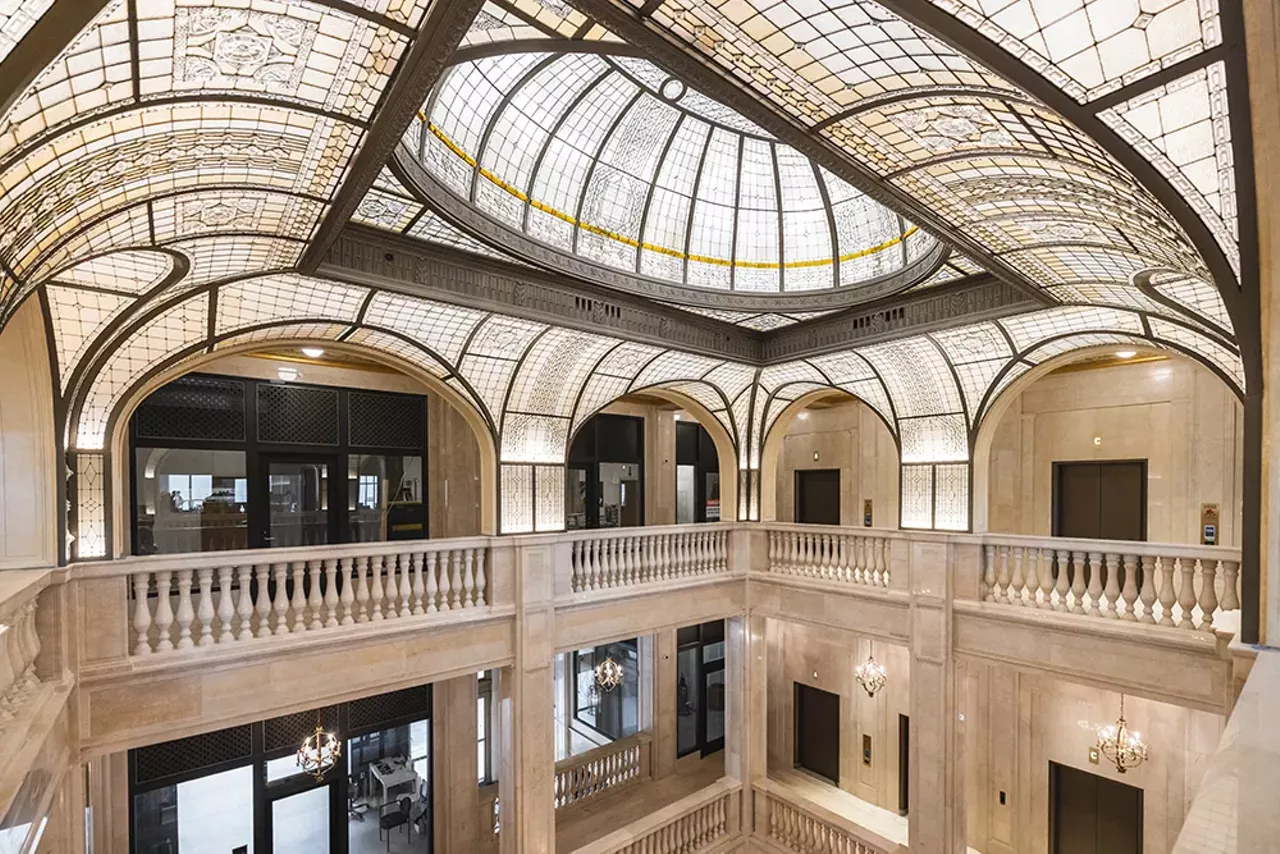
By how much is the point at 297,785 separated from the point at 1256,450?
918 centimetres

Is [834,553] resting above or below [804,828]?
above

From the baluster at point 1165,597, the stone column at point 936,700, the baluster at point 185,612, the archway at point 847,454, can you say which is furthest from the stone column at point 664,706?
the baluster at point 185,612

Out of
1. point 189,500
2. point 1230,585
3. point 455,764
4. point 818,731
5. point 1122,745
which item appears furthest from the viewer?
point 818,731

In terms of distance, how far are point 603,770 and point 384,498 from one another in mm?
5364

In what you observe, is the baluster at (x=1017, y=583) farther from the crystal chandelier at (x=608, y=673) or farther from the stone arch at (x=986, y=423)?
the crystal chandelier at (x=608, y=673)

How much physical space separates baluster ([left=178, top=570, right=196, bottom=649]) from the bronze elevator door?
9.65 m

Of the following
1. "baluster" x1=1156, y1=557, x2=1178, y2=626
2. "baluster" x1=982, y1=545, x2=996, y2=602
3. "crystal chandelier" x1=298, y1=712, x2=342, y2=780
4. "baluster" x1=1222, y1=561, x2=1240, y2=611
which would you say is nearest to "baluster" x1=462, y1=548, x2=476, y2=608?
"crystal chandelier" x1=298, y1=712, x2=342, y2=780

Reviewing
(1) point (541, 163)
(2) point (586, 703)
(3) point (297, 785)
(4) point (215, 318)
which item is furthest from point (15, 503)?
(2) point (586, 703)

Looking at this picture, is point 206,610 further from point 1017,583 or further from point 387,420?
point 1017,583

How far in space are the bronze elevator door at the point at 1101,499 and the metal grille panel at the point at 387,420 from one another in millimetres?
8530

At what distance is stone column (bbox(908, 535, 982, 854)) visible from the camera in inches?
269

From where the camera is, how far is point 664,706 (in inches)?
424

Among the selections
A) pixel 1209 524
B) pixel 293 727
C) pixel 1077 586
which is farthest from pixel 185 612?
pixel 1209 524

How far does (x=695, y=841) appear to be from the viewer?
823cm
